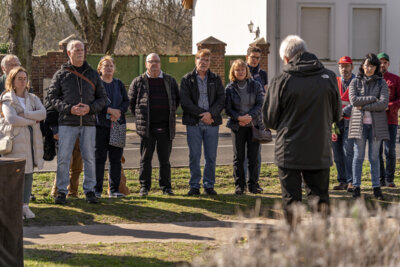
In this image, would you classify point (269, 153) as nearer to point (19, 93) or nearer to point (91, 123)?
point (91, 123)

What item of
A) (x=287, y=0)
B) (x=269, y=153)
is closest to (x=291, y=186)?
(x=269, y=153)

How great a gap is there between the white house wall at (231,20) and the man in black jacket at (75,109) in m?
16.8

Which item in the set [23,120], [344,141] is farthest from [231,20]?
[23,120]

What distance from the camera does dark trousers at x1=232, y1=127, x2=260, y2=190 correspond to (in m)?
10.4

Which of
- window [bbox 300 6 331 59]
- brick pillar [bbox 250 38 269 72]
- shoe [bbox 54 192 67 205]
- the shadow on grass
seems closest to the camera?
the shadow on grass

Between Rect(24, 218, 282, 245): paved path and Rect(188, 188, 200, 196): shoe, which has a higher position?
Rect(188, 188, 200, 196): shoe

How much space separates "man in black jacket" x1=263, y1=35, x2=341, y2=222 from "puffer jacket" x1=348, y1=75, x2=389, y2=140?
10.5 feet

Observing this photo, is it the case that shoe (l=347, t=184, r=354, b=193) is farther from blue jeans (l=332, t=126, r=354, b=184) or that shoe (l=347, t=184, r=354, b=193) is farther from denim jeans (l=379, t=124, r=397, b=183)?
denim jeans (l=379, t=124, r=397, b=183)

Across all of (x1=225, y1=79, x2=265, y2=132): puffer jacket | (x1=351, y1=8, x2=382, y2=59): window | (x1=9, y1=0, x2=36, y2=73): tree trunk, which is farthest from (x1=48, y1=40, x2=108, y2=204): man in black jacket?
(x1=351, y1=8, x2=382, y2=59): window

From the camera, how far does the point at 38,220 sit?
28.0 ft

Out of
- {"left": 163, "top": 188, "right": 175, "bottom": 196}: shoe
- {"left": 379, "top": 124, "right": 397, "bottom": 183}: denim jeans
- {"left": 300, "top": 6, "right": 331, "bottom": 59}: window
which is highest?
{"left": 300, "top": 6, "right": 331, "bottom": 59}: window

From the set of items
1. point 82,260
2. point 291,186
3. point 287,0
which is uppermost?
point 287,0

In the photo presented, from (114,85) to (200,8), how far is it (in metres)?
25.6

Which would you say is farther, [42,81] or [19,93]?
[42,81]
